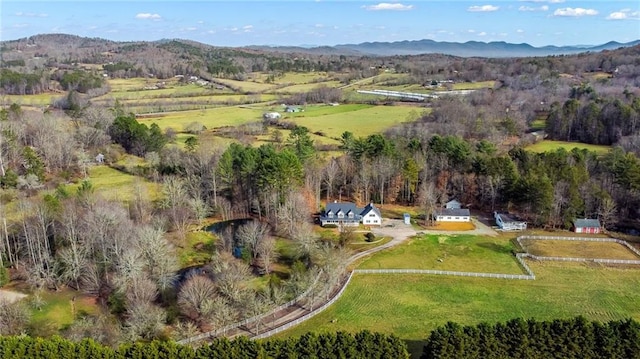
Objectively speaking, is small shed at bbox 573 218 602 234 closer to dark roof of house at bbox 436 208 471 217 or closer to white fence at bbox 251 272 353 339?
dark roof of house at bbox 436 208 471 217

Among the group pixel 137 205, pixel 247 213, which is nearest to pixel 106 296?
pixel 137 205

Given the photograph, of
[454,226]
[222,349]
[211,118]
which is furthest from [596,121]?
[222,349]

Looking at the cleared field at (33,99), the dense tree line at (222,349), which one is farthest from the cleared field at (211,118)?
the dense tree line at (222,349)

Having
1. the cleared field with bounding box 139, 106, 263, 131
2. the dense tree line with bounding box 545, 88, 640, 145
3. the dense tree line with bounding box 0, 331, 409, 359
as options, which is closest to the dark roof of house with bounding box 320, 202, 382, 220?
the dense tree line with bounding box 0, 331, 409, 359

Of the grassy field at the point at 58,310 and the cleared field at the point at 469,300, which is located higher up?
the grassy field at the point at 58,310

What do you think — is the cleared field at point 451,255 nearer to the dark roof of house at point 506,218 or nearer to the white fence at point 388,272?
the white fence at point 388,272

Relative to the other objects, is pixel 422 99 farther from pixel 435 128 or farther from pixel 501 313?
pixel 501 313

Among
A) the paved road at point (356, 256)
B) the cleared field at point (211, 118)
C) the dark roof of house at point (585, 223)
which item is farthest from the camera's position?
the cleared field at point (211, 118)
